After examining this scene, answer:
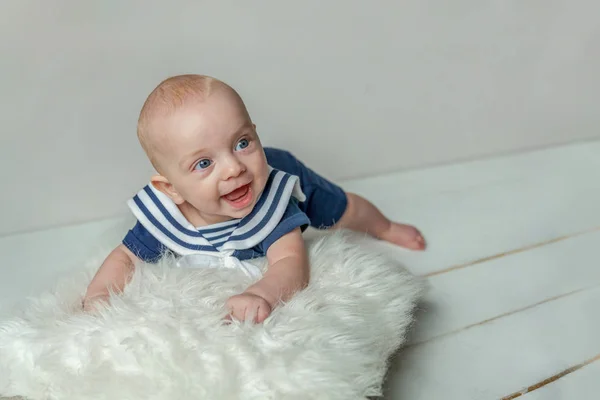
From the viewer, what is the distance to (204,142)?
91 centimetres

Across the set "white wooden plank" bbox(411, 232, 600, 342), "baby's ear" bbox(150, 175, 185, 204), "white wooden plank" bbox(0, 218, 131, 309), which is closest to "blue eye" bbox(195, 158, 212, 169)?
"baby's ear" bbox(150, 175, 185, 204)

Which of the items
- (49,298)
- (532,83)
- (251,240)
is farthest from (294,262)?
(532,83)

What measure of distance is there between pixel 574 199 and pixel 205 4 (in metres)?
0.99

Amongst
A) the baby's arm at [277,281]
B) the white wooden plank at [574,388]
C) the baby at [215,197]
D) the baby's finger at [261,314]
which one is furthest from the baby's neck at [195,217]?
the white wooden plank at [574,388]

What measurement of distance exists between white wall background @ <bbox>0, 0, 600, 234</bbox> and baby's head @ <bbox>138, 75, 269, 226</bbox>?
1.52 feet

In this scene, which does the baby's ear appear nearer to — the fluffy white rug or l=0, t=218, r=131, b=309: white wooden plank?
the fluffy white rug

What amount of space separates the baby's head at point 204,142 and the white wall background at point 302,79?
0.46 m

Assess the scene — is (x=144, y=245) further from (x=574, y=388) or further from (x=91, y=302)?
(x=574, y=388)

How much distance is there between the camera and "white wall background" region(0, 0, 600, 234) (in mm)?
1317

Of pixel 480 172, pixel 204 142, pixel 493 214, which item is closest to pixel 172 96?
pixel 204 142

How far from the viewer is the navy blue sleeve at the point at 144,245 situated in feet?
3.53

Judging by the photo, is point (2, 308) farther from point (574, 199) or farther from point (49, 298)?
point (574, 199)

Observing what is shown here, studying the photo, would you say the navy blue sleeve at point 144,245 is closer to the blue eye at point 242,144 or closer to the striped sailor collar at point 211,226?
the striped sailor collar at point 211,226

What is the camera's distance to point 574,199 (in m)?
1.57
